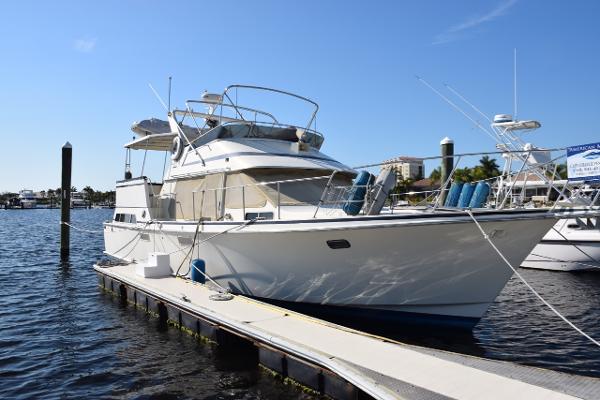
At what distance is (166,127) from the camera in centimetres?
1572

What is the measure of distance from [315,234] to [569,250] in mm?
12716

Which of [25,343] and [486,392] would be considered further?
[25,343]

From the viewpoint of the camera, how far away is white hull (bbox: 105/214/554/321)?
7.00m

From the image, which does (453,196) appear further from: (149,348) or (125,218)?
(125,218)

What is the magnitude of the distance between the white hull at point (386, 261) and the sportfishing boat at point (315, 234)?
0.06 ft

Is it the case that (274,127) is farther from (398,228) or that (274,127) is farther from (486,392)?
(486,392)

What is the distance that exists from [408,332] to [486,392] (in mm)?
3409

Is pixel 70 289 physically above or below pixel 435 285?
below

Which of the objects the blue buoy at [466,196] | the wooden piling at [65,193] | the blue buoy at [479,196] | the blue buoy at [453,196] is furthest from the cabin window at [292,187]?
the wooden piling at [65,193]

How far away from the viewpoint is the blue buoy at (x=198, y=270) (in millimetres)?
10062

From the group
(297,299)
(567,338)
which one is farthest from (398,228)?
(567,338)

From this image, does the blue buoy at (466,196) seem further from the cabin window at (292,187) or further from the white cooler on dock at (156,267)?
the white cooler on dock at (156,267)

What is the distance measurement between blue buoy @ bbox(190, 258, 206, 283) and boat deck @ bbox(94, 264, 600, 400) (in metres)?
1.66

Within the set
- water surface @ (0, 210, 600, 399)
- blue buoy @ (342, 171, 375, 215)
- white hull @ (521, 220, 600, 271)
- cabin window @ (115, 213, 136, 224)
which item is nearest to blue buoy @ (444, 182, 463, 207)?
blue buoy @ (342, 171, 375, 215)
